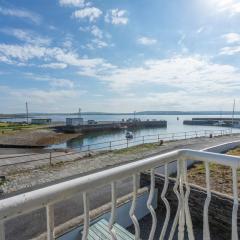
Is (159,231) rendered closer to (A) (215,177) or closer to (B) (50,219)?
(A) (215,177)

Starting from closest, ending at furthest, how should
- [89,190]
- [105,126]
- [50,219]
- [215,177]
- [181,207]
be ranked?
[50,219] < [89,190] < [181,207] < [215,177] < [105,126]

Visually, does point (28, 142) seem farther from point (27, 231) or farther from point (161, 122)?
point (161, 122)

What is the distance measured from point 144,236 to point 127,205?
→ 3.12 ft

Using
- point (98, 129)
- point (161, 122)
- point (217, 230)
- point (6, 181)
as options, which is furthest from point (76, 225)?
point (161, 122)

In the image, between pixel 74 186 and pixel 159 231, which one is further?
pixel 159 231

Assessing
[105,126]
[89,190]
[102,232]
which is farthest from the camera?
[105,126]

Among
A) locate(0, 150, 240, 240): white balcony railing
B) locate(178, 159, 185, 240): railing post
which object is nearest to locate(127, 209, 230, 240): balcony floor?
locate(178, 159, 185, 240): railing post

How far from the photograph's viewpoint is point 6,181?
1066 centimetres

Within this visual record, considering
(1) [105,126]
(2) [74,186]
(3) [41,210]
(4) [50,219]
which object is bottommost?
(1) [105,126]

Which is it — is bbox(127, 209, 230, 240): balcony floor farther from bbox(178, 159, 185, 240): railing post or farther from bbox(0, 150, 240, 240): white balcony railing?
bbox(0, 150, 240, 240): white balcony railing

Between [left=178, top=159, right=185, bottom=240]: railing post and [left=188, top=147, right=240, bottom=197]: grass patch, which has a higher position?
[left=178, top=159, right=185, bottom=240]: railing post

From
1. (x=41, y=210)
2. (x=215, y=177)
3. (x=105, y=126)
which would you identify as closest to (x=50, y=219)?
(x=41, y=210)

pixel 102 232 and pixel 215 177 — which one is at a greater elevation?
pixel 102 232

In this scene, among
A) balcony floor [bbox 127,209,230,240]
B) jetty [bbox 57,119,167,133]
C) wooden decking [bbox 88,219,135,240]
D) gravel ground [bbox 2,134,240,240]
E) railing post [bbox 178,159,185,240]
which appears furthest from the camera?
jetty [bbox 57,119,167,133]
